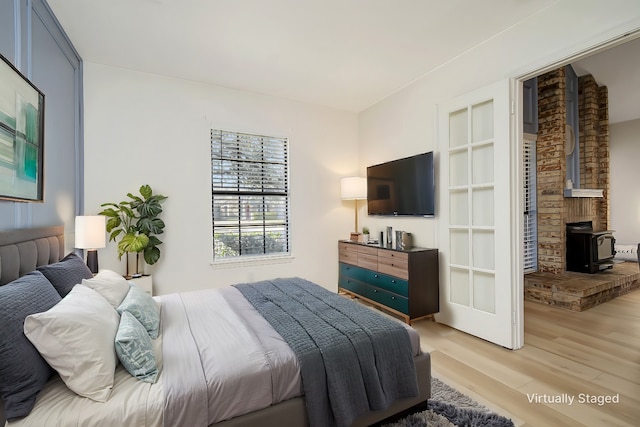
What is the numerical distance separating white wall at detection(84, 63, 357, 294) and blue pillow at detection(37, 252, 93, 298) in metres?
1.32

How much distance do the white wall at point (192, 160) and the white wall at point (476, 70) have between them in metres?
0.71

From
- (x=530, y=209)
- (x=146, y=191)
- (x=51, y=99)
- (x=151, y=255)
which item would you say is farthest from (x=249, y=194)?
(x=530, y=209)

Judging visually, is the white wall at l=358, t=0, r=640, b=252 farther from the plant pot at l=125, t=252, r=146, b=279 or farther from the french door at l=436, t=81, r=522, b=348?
the plant pot at l=125, t=252, r=146, b=279

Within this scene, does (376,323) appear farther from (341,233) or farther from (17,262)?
(341,233)

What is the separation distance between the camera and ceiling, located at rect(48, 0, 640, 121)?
90.2 inches

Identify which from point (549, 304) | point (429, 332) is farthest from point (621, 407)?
point (549, 304)

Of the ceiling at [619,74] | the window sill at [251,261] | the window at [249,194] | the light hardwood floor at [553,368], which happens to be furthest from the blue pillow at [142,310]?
the ceiling at [619,74]

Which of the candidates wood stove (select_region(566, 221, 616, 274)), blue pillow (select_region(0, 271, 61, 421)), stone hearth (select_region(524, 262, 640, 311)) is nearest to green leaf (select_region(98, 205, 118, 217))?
blue pillow (select_region(0, 271, 61, 421))

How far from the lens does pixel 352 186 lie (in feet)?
13.9

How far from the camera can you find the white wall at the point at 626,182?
571cm

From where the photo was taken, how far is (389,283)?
3354mm

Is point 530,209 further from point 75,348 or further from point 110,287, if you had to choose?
point 75,348

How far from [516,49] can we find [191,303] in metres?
3.43

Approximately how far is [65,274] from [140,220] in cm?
139
